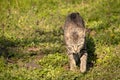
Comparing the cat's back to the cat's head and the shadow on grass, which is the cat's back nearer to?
the cat's head

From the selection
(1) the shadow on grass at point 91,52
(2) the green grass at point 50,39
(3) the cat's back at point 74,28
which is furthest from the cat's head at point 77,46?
(1) the shadow on grass at point 91,52

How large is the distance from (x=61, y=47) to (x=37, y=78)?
2084mm

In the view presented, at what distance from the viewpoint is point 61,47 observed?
10648mm

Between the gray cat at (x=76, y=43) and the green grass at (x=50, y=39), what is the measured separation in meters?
0.27

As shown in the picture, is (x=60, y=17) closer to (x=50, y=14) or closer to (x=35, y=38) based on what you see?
(x=50, y=14)

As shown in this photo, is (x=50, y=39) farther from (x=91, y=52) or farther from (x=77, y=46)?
(x=77, y=46)

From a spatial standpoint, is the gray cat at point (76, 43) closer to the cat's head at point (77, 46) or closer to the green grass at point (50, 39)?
the cat's head at point (77, 46)

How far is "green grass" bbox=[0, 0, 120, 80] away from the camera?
8977 millimetres

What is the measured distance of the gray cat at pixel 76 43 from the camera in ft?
28.2

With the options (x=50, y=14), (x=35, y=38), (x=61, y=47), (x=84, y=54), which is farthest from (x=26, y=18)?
(x=84, y=54)

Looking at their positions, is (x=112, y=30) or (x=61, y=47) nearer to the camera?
(x=61, y=47)

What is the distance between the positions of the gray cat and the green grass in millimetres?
267

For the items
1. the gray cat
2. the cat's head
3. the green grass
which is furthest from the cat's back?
the green grass

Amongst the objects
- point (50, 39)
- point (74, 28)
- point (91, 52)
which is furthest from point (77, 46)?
point (50, 39)
